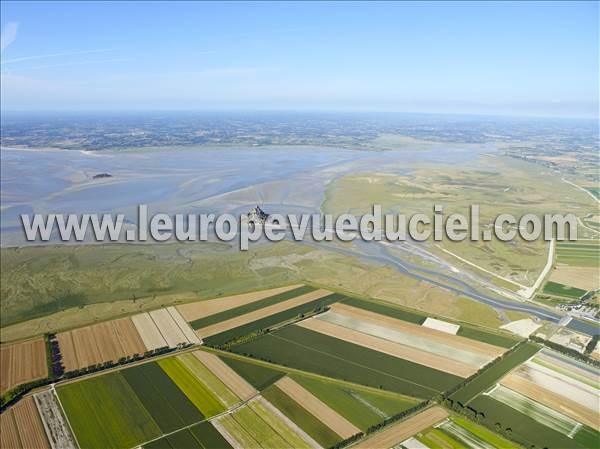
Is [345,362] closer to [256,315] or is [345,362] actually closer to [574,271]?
[256,315]

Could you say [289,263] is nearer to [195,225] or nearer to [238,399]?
[195,225]

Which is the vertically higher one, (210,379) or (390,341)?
(390,341)

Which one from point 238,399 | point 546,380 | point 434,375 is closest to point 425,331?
point 434,375

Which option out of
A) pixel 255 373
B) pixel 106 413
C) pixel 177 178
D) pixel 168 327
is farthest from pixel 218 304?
pixel 177 178

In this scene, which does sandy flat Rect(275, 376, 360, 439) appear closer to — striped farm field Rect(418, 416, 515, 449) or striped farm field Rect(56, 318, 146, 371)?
striped farm field Rect(418, 416, 515, 449)

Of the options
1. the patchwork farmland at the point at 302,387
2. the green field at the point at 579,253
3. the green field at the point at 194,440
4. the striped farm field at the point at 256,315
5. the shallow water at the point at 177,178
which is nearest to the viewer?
the green field at the point at 194,440

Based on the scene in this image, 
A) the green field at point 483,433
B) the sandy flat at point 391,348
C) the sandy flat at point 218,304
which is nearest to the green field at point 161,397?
the sandy flat at point 218,304

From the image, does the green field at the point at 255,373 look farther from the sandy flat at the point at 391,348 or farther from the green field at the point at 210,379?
the sandy flat at the point at 391,348
